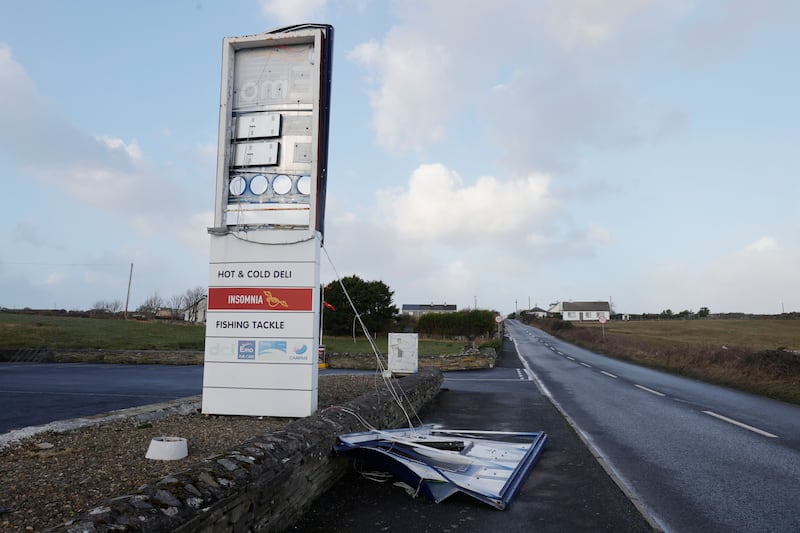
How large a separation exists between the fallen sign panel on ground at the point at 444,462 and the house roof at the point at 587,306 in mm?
162898

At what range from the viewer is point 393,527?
4.76m

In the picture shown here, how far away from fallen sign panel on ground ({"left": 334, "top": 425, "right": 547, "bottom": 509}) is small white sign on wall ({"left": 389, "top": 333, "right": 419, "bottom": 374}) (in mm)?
9946

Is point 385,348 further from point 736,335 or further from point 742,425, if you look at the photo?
point 736,335

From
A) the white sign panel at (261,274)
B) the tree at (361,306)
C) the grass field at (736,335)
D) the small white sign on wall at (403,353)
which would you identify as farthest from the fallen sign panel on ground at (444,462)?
the tree at (361,306)

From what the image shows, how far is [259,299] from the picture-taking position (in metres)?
8.62

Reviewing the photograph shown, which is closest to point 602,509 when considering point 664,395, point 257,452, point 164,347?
point 257,452

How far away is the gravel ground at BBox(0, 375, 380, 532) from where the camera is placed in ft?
12.7

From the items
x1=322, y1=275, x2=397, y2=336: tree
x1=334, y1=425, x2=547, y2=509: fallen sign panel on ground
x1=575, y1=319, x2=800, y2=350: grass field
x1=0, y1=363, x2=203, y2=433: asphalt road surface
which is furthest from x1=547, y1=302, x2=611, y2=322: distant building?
x1=334, y1=425, x2=547, y2=509: fallen sign panel on ground

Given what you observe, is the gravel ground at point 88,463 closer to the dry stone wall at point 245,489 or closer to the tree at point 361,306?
the dry stone wall at point 245,489

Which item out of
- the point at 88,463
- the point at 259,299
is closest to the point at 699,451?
the point at 259,299

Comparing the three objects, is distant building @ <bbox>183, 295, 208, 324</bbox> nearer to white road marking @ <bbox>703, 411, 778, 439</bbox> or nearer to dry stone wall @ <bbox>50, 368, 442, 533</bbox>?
white road marking @ <bbox>703, 411, 778, 439</bbox>

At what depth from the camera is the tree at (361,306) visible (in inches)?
2221

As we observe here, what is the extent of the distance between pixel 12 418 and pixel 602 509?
29.8 feet

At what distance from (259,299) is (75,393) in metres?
7.39
